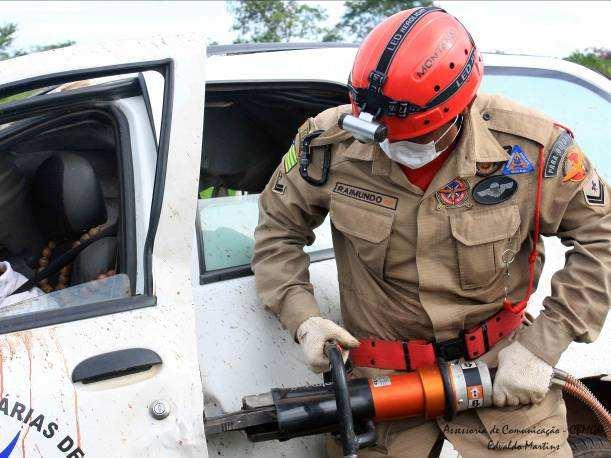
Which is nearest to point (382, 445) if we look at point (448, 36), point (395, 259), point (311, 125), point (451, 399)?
point (451, 399)

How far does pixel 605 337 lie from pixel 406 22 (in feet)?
3.69

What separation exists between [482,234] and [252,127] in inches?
48.5

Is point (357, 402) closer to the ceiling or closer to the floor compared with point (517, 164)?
closer to the floor

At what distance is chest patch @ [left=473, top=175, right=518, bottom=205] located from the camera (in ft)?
6.87

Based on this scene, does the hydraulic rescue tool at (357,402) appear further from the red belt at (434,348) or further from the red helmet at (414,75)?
the red helmet at (414,75)

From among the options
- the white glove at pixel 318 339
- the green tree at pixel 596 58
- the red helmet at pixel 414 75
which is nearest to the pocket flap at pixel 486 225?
the red helmet at pixel 414 75

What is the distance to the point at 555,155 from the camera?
209cm

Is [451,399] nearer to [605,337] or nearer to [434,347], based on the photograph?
[434,347]

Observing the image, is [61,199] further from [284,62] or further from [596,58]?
[596,58]

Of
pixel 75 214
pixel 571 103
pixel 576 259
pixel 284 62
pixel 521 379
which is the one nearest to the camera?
pixel 521 379

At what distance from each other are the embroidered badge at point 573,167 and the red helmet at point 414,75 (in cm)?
29

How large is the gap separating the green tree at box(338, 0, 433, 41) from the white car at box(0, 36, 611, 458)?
53.7 ft

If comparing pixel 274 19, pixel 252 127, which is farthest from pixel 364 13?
pixel 252 127

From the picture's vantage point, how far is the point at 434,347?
218 cm
